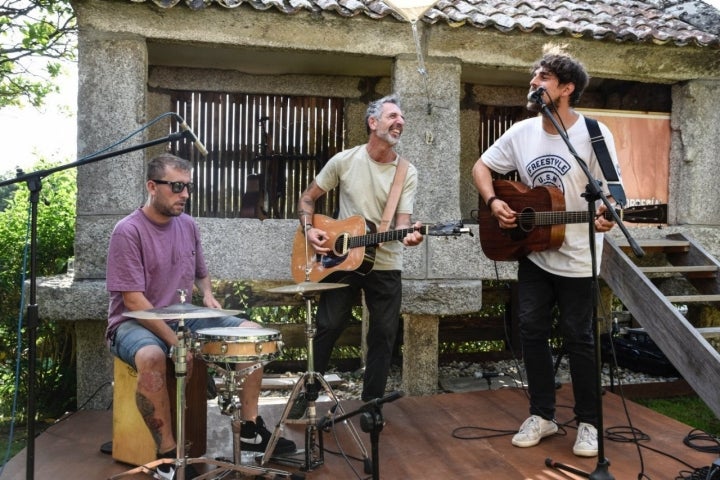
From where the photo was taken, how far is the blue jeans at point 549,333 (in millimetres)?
3934

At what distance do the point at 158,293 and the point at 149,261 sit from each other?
0.21 meters

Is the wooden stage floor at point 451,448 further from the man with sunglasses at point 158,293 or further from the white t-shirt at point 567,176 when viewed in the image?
the white t-shirt at point 567,176

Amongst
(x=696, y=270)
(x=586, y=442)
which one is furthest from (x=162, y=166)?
(x=696, y=270)

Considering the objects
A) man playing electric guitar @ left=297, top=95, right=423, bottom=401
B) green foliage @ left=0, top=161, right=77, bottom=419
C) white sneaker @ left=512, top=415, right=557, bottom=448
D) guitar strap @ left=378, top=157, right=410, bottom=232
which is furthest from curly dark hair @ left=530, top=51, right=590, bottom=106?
green foliage @ left=0, top=161, right=77, bottom=419

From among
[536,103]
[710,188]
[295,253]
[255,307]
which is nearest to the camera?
[536,103]

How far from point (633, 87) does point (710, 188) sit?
1642 millimetres

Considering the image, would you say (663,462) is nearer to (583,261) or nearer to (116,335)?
(583,261)

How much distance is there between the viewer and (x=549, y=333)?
407 cm

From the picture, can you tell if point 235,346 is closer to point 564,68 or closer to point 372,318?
point 372,318

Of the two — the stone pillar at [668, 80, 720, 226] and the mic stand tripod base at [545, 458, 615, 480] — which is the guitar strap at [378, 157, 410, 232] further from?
the stone pillar at [668, 80, 720, 226]

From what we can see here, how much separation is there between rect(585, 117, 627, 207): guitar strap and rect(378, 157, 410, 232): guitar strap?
131 centimetres

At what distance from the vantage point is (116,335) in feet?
12.7

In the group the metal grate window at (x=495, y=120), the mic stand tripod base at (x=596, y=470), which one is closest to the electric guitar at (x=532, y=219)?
the mic stand tripod base at (x=596, y=470)

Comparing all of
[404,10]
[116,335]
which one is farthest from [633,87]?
[116,335]
